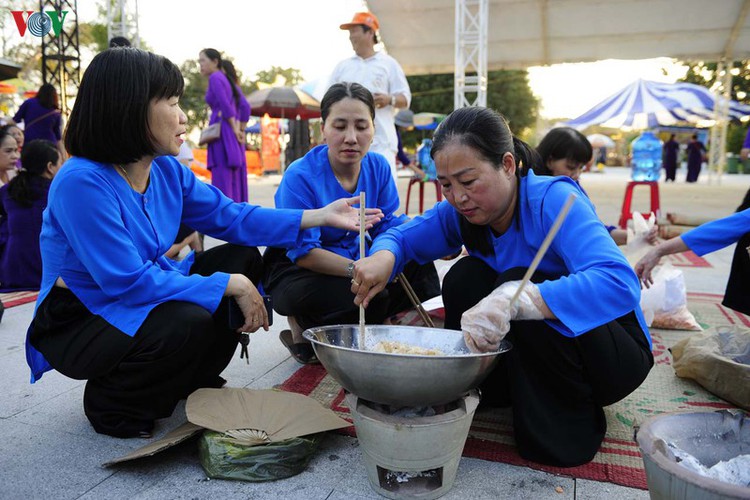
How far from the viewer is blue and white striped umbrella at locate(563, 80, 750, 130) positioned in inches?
348

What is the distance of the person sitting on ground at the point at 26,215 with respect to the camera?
165 inches

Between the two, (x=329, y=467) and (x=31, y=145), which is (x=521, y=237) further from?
(x=31, y=145)

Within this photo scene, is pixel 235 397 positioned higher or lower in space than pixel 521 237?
lower

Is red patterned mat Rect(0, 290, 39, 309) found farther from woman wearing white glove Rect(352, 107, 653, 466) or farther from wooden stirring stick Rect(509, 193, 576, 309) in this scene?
wooden stirring stick Rect(509, 193, 576, 309)

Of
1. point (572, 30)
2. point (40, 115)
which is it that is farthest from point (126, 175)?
point (572, 30)

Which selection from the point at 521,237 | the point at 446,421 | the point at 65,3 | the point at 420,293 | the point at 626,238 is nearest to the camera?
the point at 446,421

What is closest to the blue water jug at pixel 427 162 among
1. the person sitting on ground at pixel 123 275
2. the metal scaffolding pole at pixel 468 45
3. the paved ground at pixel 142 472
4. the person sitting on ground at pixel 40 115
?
the metal scaffolding pole at pixel 468 45

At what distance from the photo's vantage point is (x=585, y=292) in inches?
62.1

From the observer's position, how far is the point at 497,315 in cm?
154

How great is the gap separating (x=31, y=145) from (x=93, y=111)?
9.35 ft

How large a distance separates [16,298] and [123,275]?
2.80 meters

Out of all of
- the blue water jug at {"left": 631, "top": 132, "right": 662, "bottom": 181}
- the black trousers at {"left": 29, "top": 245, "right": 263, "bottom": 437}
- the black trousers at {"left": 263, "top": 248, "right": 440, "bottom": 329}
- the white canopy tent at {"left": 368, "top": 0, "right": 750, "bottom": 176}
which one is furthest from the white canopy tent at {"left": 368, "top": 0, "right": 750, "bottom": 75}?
the black trousers at {"left": 29, "top": 245, "right": 263, "bottom": 437}

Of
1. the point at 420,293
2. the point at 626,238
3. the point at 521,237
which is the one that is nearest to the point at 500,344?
the point at 521,237

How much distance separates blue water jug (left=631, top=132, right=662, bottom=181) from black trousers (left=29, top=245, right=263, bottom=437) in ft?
22.7
